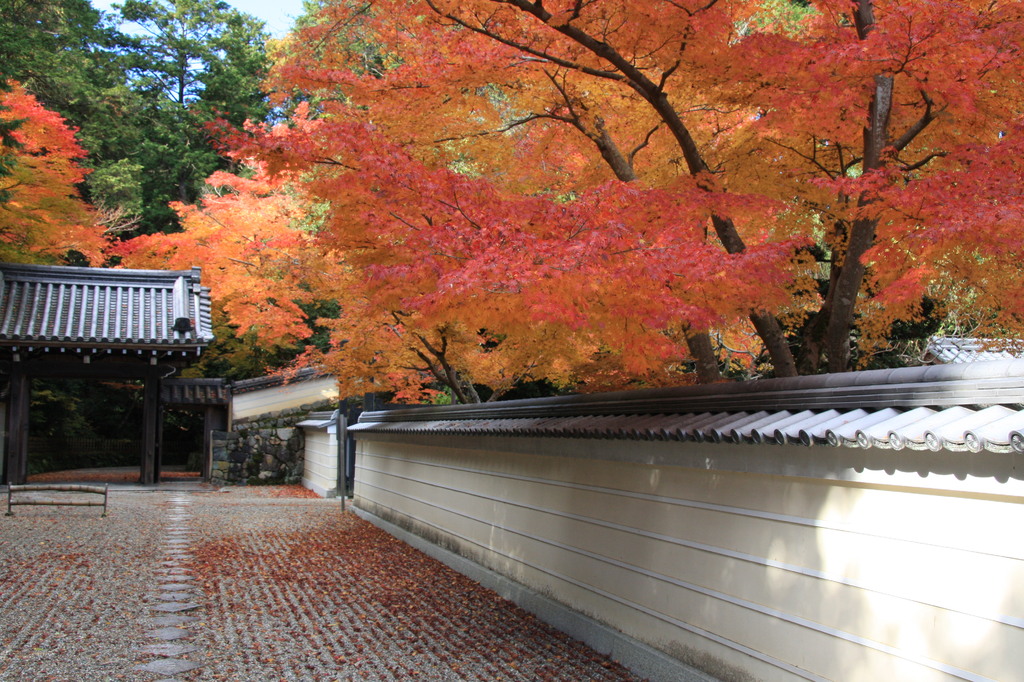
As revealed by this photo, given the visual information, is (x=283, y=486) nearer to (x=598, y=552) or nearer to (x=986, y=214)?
(x=598, y=552)

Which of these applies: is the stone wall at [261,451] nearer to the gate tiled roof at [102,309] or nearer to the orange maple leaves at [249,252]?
the orange maple leaves at [249,252]

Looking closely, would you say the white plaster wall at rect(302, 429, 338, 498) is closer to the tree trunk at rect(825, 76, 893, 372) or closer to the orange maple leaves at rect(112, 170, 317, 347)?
the orange maple leaves at rect(112, 170, 317, 347)

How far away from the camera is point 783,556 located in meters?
4.40

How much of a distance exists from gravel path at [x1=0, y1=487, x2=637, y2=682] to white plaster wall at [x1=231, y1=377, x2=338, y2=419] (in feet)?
37.6

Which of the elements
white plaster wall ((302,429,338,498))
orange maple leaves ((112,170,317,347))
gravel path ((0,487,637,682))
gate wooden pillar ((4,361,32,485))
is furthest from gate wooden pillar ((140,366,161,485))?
gravel path ((0,487,637,682))

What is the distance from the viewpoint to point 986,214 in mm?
5273

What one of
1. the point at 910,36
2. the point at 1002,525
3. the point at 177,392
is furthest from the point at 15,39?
the point at 1002,525

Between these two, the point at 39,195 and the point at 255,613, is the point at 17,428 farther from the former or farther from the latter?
the point at 255,613

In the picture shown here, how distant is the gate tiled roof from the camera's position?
17.4 metres

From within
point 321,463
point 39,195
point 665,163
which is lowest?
point 321,463

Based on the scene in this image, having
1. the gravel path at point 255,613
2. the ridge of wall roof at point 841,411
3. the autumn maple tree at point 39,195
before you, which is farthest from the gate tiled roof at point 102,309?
the ridge of wall roof at point 841,411

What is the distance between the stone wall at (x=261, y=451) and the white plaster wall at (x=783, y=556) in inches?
683

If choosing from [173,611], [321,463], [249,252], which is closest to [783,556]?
[173,611]

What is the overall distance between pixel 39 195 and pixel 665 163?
16.6 metres
